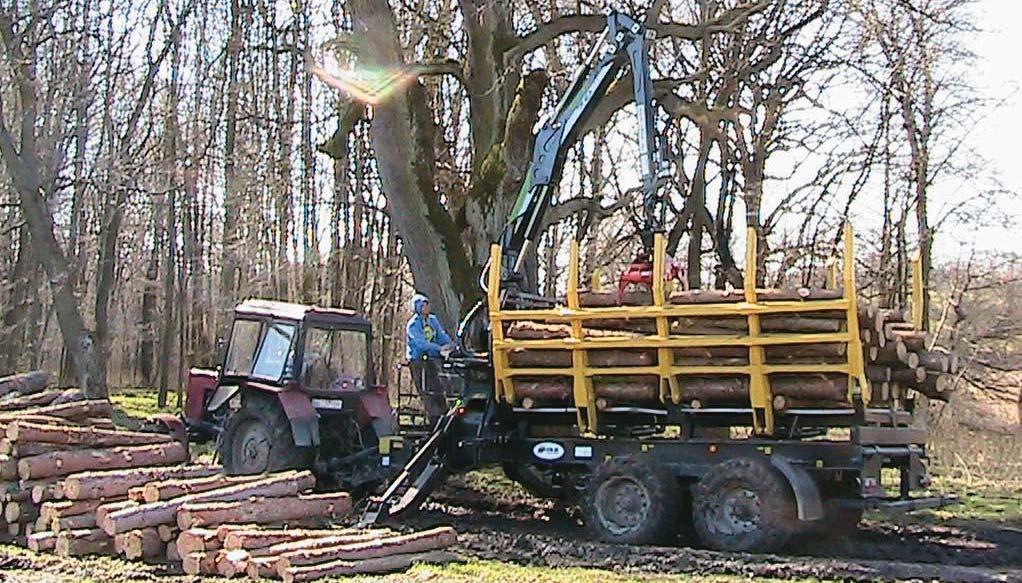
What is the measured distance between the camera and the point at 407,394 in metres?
15.5

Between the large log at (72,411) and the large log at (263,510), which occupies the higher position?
the large log at (72,411)

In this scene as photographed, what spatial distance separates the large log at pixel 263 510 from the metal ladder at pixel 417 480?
0.45 m

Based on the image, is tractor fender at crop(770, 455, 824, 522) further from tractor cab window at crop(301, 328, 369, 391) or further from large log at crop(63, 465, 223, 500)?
tractor cab window at crop(301, 328, 369, 391)

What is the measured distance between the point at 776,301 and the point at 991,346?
18.1 m

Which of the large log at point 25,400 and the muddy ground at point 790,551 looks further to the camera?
the large log at point 25,400

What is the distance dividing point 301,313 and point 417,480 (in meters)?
2.82

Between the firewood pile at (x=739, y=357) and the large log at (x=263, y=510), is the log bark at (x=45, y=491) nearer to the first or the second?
the large log at (x=263, y=510)

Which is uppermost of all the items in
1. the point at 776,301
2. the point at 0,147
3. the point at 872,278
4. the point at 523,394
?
the point at 0,147

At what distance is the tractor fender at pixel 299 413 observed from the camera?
14391 mm

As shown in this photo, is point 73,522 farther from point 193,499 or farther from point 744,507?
point 744,507

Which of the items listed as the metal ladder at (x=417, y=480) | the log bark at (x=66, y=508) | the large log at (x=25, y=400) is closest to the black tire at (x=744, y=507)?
the metal ladder at (x=417, y=480)

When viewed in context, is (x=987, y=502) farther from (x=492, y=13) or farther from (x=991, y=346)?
(x=991, y=346)

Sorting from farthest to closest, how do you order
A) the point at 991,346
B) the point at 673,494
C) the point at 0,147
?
the point at 991,346 < the point at 0,147 < the point at 673,494

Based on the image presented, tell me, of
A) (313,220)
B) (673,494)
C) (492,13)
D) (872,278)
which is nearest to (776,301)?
(673,494)
